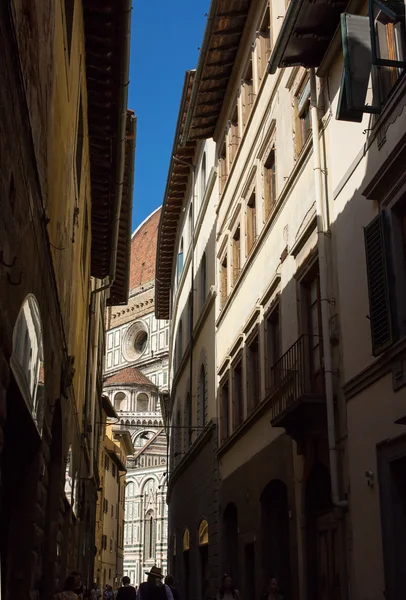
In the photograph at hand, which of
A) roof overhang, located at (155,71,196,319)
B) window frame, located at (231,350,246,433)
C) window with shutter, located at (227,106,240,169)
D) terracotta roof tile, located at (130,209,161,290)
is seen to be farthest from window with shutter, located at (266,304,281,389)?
terracotta roof tile, located at (130,209,161,290)

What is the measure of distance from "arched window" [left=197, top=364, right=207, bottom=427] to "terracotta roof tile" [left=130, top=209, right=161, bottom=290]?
84033 millimetres

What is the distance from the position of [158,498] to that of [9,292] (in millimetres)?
78741

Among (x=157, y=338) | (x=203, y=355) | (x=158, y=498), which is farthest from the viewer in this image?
(x=157, y=338)

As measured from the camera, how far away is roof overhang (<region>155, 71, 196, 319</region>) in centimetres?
2730

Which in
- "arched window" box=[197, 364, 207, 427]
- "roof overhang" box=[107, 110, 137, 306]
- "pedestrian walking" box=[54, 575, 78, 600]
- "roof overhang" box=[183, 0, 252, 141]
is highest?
"roof overhang" box=[183, 0, 252, 141]

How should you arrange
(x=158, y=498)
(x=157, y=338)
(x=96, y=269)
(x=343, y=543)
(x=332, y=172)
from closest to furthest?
(x=343, y=543), (x=332, y=172), (x=96, y=269), (x=158, y=498), (x=157, y=338)

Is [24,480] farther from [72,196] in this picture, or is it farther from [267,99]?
[267,99]

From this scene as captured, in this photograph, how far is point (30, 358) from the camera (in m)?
8.48

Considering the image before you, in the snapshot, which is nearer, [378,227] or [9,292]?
[9,292]

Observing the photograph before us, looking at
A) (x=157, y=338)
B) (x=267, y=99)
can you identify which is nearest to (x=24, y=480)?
(x=267, y=99)

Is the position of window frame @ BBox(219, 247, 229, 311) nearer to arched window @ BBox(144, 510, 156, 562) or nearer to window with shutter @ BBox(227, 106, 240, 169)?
window with shutter @ BBox(227, 106, 240, 169)

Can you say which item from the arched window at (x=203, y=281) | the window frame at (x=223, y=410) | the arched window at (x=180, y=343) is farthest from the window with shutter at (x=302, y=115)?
the arched window at (x=180, y=343)

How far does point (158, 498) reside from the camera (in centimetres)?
8319

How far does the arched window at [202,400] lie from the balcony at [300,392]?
34.2 feet
